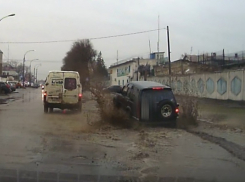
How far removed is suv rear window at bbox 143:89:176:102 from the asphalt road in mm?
1182

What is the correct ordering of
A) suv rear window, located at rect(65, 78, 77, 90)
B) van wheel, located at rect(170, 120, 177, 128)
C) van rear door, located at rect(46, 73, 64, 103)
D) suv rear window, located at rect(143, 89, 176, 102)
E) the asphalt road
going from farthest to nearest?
suv rear window, located at rect(65, 78, 77, 90), van rear door, located at rect(46, 73, 64, 103), van wheel, located at rect(170, 120, 177, 128), suv rear window, located at rect(143, 89, 176, 102), the asphalt road

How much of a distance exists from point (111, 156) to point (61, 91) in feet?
38.9

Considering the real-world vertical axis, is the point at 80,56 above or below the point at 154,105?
above

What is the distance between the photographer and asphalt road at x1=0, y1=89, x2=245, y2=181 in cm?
685

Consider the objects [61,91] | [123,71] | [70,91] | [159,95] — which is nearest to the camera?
[159,95]

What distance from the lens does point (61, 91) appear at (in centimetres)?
2005

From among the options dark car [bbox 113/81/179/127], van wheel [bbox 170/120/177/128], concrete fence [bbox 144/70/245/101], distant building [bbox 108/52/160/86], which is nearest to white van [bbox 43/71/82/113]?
concrete fence [bbox 144/70/245/101]

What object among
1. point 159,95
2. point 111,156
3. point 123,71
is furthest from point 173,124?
point 123,71

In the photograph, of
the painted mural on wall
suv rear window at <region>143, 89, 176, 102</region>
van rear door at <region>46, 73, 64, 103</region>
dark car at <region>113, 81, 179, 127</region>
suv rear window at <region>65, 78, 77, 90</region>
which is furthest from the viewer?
the painted mural on wall

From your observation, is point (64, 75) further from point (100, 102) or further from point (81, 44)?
point (81, 44)

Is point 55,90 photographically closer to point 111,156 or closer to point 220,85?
point 111,156

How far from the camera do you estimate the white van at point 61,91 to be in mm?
20047

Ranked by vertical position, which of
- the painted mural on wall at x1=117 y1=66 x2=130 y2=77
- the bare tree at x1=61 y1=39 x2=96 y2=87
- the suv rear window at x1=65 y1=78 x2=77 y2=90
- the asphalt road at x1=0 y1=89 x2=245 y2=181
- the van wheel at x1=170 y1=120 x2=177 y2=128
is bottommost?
the asphalt road at x1=0 y1=89 x2=245 y2=181

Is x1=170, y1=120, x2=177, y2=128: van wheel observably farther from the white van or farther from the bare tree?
the bare tree
